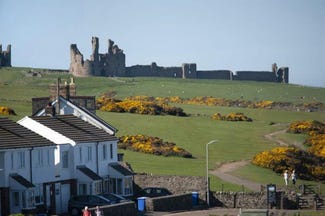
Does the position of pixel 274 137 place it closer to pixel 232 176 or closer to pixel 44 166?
pixel 232 176

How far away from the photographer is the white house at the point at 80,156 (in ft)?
204

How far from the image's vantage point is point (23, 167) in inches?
2265

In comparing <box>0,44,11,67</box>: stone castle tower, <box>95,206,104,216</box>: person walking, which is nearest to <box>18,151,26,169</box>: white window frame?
<box>95,206,104,216</box>: person walking

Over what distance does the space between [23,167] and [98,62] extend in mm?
124103

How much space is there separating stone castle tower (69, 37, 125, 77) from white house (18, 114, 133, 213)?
10925 cm

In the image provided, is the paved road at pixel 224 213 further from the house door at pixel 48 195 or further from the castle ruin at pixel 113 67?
the castle ruin at pixel 113 67

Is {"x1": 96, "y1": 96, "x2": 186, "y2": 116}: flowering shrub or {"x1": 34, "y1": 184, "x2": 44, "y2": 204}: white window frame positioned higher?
{"x1": 96, "y1": 96, "x2": 186, "y2": 116}: flowering shrub

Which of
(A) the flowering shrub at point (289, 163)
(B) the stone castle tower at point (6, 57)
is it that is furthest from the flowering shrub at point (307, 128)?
(B) the stone castle tower at point (6, 57)

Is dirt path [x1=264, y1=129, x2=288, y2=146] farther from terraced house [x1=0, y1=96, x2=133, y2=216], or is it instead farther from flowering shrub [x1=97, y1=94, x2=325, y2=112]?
flowering shrub [x1=97, y1=94, x2=325, y2=112]

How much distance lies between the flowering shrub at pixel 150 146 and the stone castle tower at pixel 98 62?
9443cm

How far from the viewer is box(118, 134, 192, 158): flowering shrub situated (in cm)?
8006

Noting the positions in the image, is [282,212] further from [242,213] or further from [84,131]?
[84,131]

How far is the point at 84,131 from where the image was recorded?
6594 cm

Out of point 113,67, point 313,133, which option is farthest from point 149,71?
point 313,133
